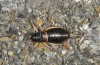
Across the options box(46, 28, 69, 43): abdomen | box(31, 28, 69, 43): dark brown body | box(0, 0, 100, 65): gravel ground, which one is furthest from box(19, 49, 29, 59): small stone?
box(46, 28, 69, 43): abdomen

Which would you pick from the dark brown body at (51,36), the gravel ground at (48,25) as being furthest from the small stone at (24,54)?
the dark brown body at (51,36)

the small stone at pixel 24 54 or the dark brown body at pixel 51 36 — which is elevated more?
the dark brown body at pixel 51 36

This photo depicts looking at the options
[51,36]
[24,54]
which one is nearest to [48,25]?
[51,36]

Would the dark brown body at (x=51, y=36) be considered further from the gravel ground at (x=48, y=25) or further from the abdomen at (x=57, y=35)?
the gravel ground at (x=48, y=25)

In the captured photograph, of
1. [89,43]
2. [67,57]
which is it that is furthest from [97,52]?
[67,57]

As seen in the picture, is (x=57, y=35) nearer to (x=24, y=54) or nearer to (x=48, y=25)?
(x=48, y=25)

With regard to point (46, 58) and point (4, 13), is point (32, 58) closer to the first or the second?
point (46, 58)
